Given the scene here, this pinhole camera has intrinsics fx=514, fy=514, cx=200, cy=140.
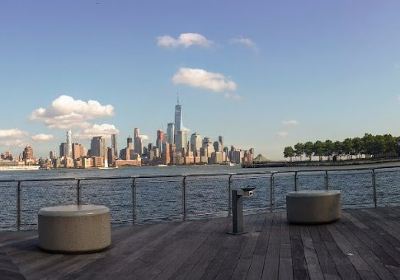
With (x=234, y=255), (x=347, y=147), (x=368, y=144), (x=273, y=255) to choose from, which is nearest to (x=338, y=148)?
(x=347, y=147)

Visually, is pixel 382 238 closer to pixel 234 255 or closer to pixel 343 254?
pixel 343 254

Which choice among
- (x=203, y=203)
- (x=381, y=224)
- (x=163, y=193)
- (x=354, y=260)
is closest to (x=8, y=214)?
(x=203, y=203)

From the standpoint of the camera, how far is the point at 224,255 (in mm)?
8297

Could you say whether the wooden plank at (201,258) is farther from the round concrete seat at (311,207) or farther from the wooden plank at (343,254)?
the wooden plank at (343,254)

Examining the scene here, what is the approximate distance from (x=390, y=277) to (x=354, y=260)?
1103mm

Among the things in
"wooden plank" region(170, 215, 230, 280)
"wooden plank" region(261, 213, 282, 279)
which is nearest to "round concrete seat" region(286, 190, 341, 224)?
"wooden plank" region(261, 213, 282, 279)

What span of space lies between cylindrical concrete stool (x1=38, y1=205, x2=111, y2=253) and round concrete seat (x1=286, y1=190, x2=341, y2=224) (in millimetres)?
4830

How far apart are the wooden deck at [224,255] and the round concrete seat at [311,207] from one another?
26 centimetres

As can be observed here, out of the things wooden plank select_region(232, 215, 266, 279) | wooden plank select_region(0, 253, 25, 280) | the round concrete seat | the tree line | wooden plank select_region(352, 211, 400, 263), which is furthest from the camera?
the tree line

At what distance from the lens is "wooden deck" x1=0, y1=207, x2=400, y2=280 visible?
7031mm

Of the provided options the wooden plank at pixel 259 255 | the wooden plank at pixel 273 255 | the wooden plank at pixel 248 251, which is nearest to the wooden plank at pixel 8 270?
the wooden plank at pixel 248 251

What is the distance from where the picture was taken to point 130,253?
859cm

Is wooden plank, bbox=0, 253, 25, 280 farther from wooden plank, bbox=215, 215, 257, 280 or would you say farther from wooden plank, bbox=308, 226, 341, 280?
wooden plank, bbox=308, 226, 341, 280

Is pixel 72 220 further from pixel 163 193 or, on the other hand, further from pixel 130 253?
pixel 163 193
